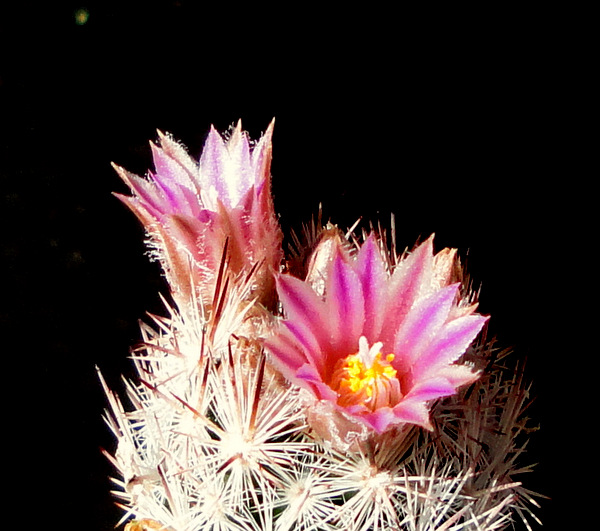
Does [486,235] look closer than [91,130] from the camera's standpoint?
No

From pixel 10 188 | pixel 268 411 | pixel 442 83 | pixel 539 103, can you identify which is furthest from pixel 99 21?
pixel 268 411

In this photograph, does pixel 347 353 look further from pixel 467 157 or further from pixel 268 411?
pixel 467 157

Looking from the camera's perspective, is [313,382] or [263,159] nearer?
[313,382]

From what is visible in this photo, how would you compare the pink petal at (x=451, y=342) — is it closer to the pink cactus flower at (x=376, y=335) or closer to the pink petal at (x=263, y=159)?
the pink cactus flower at (x=376, y=335)

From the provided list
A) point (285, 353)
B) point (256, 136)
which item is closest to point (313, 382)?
point (285, 353)

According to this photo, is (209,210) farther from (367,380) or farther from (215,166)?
(367,380)

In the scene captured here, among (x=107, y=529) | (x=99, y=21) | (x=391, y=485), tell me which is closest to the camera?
(x=391, y=485)
